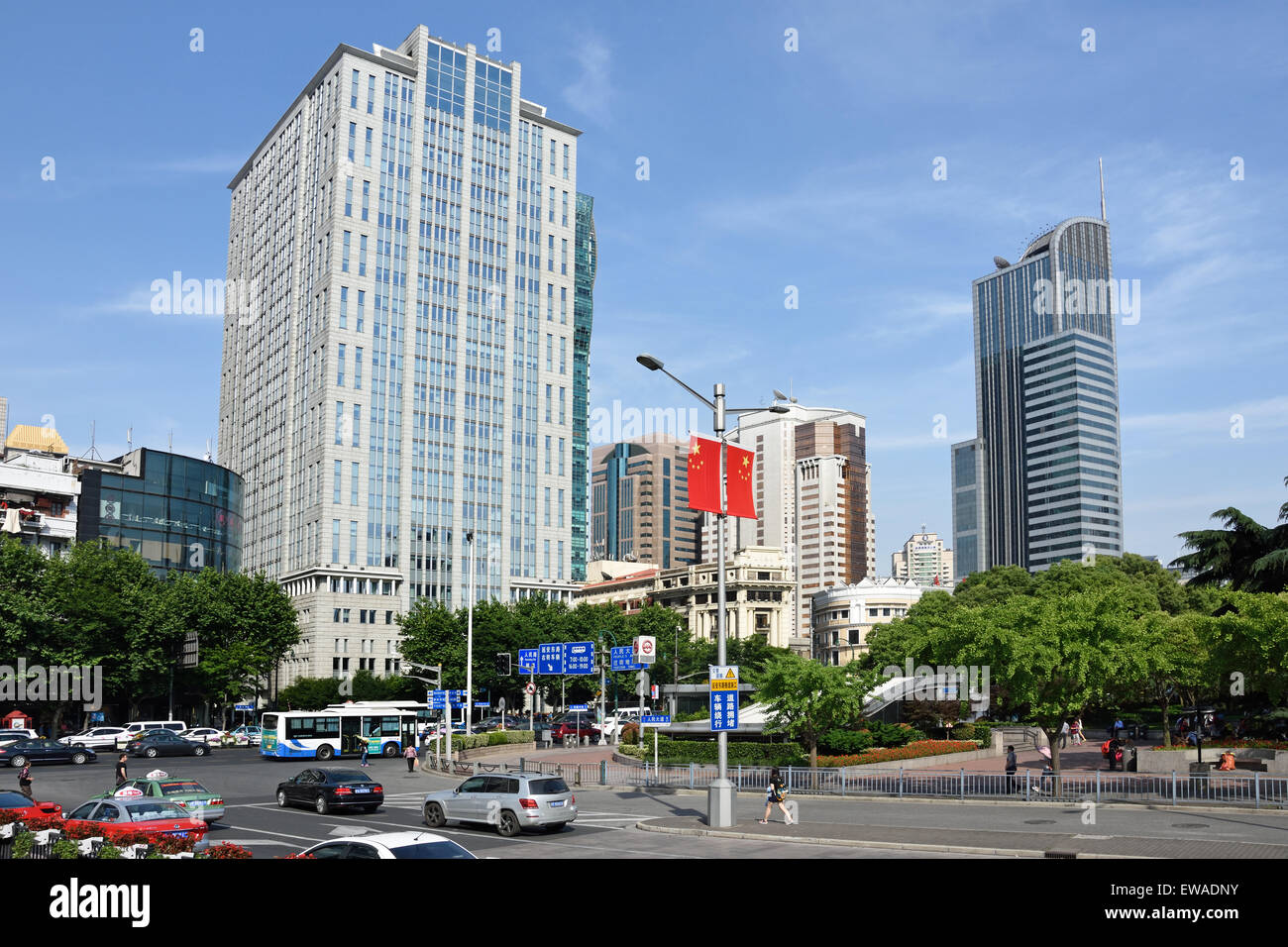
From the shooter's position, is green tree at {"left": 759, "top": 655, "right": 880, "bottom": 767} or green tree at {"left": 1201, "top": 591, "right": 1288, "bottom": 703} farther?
green tree at {"left": 759, "top": 655, "right": 880, "bottom": 767}

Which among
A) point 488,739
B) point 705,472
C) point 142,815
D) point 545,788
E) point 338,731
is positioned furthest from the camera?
point 488,739

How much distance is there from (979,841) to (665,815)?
10843 millimetres

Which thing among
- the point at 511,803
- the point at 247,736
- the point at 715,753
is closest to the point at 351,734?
the point at 247,736

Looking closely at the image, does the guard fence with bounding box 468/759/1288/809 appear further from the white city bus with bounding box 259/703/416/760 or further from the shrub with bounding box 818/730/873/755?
the white city bus with bounding box 259/703/416/760

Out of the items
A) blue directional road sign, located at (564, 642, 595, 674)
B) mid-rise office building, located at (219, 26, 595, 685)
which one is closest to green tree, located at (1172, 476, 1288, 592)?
blue directional road sign, located at (564, 642, 595, 674)

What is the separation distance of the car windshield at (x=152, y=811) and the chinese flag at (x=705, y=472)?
13.9 meters

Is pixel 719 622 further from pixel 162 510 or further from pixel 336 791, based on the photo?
pixel 162 510

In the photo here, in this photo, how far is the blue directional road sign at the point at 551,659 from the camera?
2596 inches

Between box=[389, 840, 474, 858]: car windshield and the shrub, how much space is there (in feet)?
111

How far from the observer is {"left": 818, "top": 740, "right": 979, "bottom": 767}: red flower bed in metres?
Answer: 43.1

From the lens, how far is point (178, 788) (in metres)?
28.4
